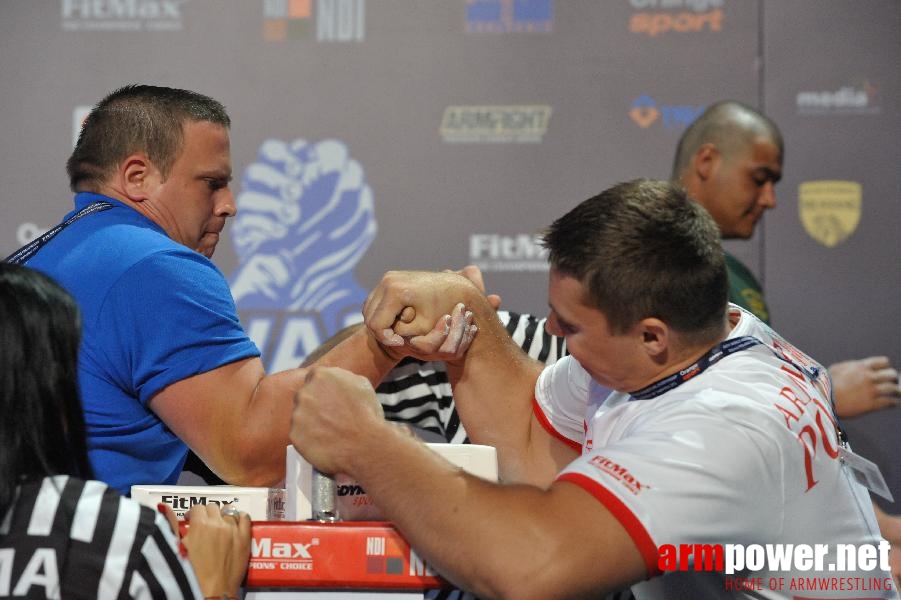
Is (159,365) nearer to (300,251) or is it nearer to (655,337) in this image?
(655,337)

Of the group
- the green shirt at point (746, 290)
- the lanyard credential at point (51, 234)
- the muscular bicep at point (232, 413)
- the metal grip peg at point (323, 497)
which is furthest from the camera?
the green shirt at point (746, 290)

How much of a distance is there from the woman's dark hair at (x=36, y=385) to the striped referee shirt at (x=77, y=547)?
0.11 ft

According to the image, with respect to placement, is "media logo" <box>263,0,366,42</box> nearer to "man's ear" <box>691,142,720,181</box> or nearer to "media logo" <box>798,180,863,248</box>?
"man's ear" <box>691,142,720,181</box>

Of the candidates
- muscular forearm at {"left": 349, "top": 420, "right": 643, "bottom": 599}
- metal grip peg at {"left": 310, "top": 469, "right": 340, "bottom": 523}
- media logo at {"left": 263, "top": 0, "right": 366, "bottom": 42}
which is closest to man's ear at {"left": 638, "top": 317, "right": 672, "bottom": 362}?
muscular forearm at {"left": 349, "top": 420, "right": 643, "bottom": 599}

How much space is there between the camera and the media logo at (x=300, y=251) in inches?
161

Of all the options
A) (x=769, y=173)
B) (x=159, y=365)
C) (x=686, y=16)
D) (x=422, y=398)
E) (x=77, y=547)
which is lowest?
(x=422, y=398)

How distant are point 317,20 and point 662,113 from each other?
4.42 ft

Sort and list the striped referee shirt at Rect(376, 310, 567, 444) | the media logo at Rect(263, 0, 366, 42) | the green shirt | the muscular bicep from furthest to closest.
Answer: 1. the media logo at Rect(263, 0, 366, 42)
2. the green shirt
3. the striped referee shirt at Rect(376, 310, 567, 444)
4. the muscular bicep

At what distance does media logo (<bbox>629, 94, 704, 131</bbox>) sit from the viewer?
160 inches

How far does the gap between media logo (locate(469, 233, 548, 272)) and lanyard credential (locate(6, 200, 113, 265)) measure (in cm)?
202

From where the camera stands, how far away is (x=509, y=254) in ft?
13.4

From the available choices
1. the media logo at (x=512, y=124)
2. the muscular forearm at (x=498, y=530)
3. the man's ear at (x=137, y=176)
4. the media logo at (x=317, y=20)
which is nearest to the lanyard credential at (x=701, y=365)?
the muscular forearm at (x=498, y=530)

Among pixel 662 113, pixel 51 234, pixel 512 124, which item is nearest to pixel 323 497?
pixel 51 234

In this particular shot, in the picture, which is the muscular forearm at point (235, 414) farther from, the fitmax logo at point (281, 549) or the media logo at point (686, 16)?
the media logo at point (686, 16)
